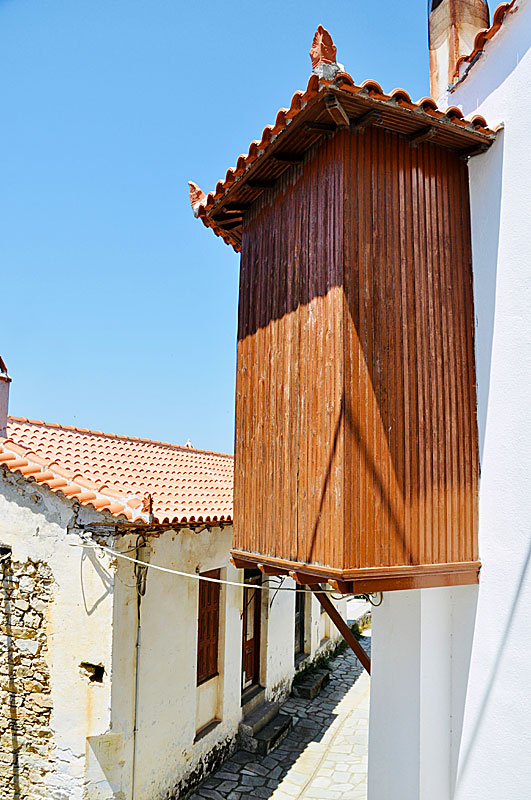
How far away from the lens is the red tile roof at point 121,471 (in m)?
6.53

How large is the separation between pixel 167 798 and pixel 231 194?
7.07 meters

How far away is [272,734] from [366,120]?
30.1 ft

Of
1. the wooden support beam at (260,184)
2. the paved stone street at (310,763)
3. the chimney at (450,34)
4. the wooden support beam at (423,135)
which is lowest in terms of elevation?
the paved stone street at (310,763)

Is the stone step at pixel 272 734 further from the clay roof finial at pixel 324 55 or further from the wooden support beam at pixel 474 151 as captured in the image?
the clay roof finial at pixel 324 55

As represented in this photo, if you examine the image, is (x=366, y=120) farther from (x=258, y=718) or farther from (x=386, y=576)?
(x=258, y=718)

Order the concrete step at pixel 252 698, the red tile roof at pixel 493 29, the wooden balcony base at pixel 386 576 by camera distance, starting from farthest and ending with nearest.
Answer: the concrete step at pixel 252 698
the red tile roof at pixel 493 29
the wooden balcony base at pixel 386 576

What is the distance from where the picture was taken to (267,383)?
5.07m

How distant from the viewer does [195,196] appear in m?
5.89

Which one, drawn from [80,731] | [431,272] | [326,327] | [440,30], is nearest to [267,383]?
[326,327]

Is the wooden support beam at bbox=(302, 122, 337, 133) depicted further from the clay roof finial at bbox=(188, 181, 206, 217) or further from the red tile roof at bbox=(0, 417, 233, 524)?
the red tile roof at bbox=(0, 417, 233, 524)

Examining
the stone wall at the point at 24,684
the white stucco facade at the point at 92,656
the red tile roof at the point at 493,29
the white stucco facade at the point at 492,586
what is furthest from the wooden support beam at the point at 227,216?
the stone wall at the point at 24,684

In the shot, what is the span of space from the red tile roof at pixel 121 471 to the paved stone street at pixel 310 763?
3.72 meters

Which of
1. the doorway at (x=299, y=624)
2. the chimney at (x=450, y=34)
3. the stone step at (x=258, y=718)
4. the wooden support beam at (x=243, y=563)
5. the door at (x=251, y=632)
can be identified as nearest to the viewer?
the wooden support beam at (x=243, y=563)

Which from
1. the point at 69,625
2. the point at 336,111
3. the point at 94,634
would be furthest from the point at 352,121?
the point at 69,625
